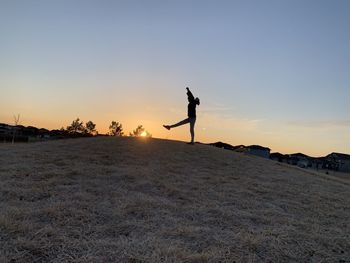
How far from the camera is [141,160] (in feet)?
45.1

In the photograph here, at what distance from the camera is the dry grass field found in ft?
18.0

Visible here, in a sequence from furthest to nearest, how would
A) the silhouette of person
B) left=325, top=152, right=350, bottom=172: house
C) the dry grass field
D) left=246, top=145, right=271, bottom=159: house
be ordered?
left=246, top=145, right=271, bottom=159: house
left=325, top=152, right=350, bottom=172: house
the silhouette of person
the dry grass field

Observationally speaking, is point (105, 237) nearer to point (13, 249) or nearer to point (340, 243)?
point (13, 249)

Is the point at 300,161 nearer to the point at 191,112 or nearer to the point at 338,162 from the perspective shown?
the point at 338,162

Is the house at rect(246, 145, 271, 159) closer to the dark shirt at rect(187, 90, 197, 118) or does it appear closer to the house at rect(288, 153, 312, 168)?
the house at rect(288, 153, 312, 168)

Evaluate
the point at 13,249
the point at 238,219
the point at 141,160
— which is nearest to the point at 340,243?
the point at 238,219

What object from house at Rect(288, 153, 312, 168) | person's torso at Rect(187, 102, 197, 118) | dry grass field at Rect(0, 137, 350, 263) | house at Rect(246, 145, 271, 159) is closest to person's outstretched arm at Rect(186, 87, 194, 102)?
person's torso at Rect(187, 102, 197, 118)

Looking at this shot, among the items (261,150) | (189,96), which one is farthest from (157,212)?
(261,150)

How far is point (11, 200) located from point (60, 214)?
1.74 metres

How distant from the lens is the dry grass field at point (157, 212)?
549 centimetres

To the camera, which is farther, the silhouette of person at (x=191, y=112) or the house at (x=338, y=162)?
the house at (x=338, y=162)

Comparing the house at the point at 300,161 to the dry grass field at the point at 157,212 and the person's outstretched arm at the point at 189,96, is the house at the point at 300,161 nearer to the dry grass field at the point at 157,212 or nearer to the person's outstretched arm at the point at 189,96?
the person's outstretched arm at the point at 189,96

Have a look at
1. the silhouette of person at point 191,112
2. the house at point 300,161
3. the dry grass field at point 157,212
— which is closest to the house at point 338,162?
the house at point 300,161

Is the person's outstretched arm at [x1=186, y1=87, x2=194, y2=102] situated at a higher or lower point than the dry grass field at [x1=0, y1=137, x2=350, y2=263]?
higher
